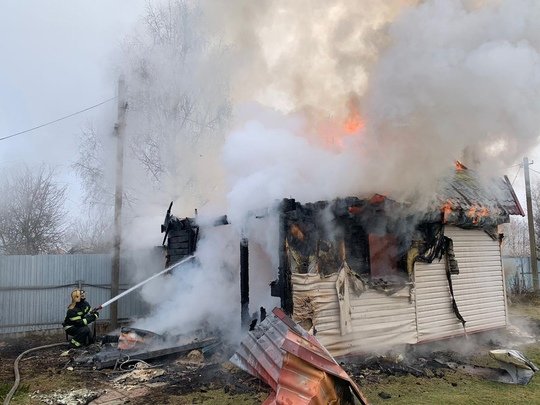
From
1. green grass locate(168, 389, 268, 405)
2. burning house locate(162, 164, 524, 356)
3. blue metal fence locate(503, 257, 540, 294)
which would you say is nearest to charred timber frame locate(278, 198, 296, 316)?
burning house locate(162, 164, 524, 356)

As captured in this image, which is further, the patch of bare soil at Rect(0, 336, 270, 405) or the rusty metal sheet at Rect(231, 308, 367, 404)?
the patch of bare soil at Rect(0, 336, 270, 405)

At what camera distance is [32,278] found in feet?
34.6

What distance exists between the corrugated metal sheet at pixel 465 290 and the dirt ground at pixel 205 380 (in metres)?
0.60

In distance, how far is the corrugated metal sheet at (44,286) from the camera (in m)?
10.2

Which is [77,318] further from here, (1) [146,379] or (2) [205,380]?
(2) [205,380]

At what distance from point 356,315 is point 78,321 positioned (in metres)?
5.65

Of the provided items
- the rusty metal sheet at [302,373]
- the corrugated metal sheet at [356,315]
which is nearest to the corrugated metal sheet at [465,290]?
the corrugated metal sheet at [356,315]

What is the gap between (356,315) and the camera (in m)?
7.35

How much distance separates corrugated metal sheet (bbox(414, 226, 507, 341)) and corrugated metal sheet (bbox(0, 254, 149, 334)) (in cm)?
824

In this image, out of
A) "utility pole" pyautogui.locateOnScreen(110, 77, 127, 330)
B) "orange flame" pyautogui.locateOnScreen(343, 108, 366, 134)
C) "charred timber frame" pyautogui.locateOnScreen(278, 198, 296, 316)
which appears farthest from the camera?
"utility pole" pyautogui.locateOnScreen(110, 77, 127, 330)

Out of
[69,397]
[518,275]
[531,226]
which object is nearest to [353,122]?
[69,397]

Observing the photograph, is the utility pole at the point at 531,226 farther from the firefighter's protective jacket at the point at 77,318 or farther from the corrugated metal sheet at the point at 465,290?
the firefighter's protective jacket at the point at 77,318

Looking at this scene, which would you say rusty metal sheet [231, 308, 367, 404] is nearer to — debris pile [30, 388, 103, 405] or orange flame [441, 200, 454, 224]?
debris pile [30, 388, 103, 405]

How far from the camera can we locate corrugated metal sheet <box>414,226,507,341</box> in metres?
8.48
